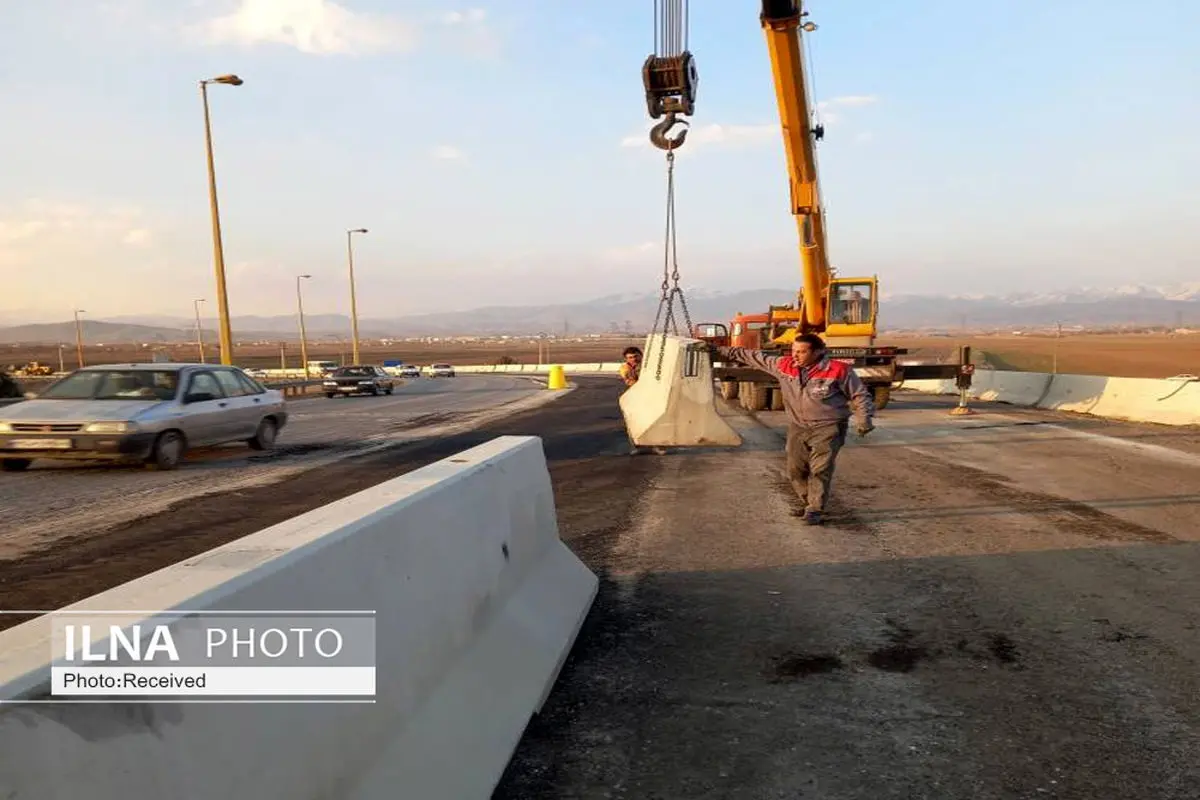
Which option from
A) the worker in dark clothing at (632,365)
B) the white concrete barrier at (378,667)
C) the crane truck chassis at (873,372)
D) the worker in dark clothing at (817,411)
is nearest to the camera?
the white concrete barrier at (378,667)

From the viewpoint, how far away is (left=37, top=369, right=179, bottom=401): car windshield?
1146cm

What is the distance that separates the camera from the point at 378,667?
269 centimetres

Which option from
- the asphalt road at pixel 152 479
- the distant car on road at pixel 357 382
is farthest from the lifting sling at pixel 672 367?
the distant car on road at pixel 357 382

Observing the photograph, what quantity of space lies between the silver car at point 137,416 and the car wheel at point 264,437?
16mm

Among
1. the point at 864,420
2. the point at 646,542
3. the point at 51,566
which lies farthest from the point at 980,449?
the point at 51,566

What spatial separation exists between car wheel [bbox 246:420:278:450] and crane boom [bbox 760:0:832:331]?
419 inches

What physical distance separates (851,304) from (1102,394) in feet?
18.9

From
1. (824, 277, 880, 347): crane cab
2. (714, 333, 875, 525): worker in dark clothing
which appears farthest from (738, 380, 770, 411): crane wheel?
(714, 333, 875, 525): worker in dark clothing

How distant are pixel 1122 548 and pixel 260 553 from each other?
628 cm

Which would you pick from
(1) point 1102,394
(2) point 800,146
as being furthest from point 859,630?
(1) point 1102,394

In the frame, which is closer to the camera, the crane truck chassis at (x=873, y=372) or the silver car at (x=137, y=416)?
the silver car at (x=137, y=416)

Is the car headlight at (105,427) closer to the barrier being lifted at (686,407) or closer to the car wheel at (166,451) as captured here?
the car wheel at (166,451)

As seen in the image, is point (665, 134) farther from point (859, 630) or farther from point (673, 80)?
point (859, 630)

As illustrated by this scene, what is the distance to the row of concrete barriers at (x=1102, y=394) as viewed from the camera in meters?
16.2
